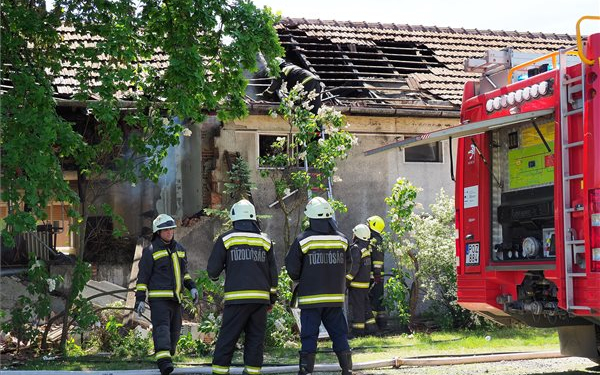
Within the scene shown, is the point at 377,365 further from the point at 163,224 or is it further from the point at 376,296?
the point at 376,296

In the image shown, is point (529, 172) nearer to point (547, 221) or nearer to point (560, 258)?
point (547, 221)

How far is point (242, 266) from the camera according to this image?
30.8ft

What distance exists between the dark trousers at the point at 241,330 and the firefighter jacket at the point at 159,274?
51.1 inches

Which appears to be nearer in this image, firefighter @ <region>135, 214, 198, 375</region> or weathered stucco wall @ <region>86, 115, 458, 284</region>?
firefighter @ <region>135, 214, 198, 375</region>

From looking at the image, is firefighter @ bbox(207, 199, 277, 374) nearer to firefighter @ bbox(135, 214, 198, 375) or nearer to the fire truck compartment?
firefighter @ bbox(135, 214, 198, 375)

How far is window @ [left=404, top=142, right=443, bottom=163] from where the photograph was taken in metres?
17.9

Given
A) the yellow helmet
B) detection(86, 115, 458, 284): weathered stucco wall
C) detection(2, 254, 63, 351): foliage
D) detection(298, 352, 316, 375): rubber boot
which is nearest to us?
detection(298, 352, 316, 375): rubber boot

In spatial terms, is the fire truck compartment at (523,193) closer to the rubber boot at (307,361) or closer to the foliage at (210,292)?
the rubber boot at (307,361)

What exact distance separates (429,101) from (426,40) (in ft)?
12.2

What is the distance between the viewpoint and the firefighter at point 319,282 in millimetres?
9477

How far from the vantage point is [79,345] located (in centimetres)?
1321

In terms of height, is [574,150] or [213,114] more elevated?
[213,114]

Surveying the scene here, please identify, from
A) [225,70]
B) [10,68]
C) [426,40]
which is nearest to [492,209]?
[225,70]

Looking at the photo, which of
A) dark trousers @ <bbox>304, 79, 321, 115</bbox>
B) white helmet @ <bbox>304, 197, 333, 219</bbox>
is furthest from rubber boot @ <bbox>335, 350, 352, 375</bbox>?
dark trousers @ <bbox>304, 79, 321, 115</bbox>
